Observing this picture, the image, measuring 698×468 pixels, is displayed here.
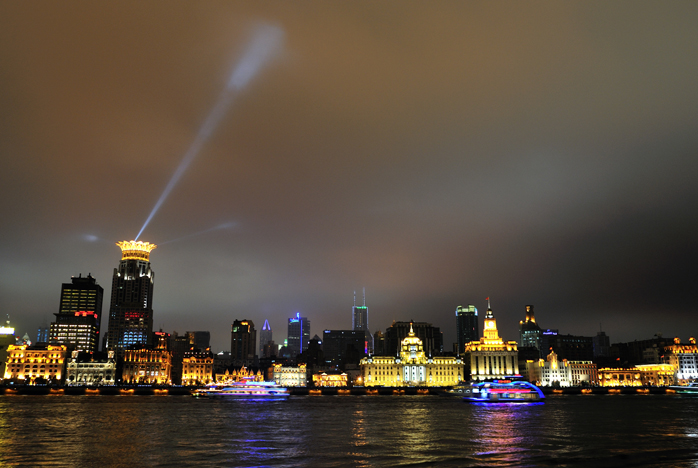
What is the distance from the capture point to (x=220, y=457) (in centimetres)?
4669

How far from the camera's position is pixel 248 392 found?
17612cm

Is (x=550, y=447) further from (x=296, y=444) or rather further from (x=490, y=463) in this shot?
(x=296, y=444)

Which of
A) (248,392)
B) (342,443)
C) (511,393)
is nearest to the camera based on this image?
(342,443)

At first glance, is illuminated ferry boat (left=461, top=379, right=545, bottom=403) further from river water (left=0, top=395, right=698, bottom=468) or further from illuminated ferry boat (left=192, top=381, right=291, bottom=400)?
river water (left=0, top=395, right=698, bottom=468)

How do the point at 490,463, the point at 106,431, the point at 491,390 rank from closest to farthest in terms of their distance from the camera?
the point at 490,463 → the point at 106,431 → the point at 491,390

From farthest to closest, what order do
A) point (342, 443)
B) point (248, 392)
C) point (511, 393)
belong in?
1. point (248, 392)
2. point (511, 393)
3. point (342, 443)

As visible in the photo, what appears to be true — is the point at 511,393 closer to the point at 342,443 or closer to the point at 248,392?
the point at 248,392

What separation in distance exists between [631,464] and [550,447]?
410 inches

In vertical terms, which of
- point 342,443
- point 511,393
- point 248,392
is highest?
point 342,443

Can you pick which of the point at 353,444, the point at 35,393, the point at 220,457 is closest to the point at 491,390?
the point at 353,444

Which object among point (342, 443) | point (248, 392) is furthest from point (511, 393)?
point (342, 443)

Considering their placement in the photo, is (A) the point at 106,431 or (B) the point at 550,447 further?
(A) the point at 106,431

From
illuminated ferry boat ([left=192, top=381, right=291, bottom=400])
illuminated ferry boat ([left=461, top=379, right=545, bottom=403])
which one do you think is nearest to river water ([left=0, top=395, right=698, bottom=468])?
illuminated ferry boat ([left=461, top=379, right=545, bottom=403])

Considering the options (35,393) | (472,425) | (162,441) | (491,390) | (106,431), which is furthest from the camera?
(35,393)
